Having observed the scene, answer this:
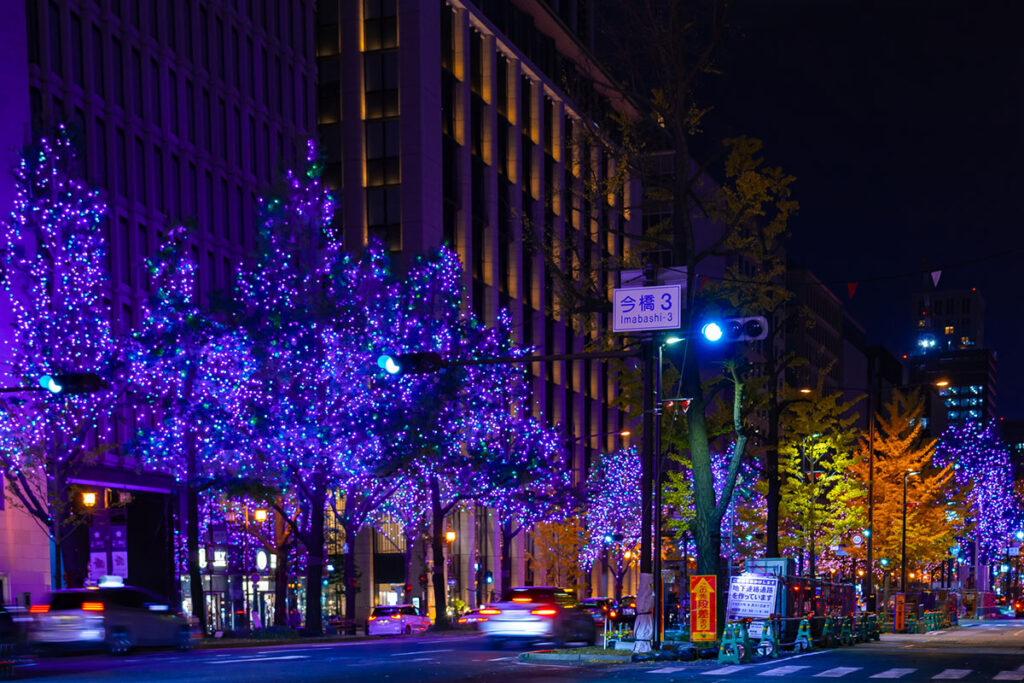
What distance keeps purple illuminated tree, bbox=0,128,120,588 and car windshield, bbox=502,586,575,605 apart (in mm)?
15260

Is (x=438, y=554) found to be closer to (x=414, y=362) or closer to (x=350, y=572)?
(x=350, y=572)

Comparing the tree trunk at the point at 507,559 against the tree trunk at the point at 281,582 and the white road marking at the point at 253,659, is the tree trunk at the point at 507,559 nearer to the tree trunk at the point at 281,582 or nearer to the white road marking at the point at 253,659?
the tree trunk at the point at 281,582

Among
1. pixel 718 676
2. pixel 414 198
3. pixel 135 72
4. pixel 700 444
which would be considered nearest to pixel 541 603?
pixel 700 444

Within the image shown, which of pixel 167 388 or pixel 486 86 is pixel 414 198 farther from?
pixel 167 388

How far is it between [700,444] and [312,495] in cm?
1622

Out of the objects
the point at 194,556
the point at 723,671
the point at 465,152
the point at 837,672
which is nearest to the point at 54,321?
the point at 194,556

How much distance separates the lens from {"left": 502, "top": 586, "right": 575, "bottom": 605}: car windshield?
3575 cm

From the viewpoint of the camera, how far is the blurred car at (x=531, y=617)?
116ft

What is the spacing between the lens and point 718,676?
2355 centimetres

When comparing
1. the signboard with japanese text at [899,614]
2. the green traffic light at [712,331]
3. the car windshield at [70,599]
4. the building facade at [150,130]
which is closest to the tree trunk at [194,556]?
the building facade at [150,130]

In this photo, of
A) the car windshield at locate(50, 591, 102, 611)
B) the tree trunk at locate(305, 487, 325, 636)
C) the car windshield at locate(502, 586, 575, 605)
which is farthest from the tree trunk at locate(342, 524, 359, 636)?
the car windshield at locate(50, 591, 102, 611)

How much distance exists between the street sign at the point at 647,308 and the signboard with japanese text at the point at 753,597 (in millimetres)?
10674

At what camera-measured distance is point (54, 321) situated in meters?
42.8

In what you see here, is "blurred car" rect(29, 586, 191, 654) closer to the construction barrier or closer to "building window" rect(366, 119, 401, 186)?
the construction barrier
